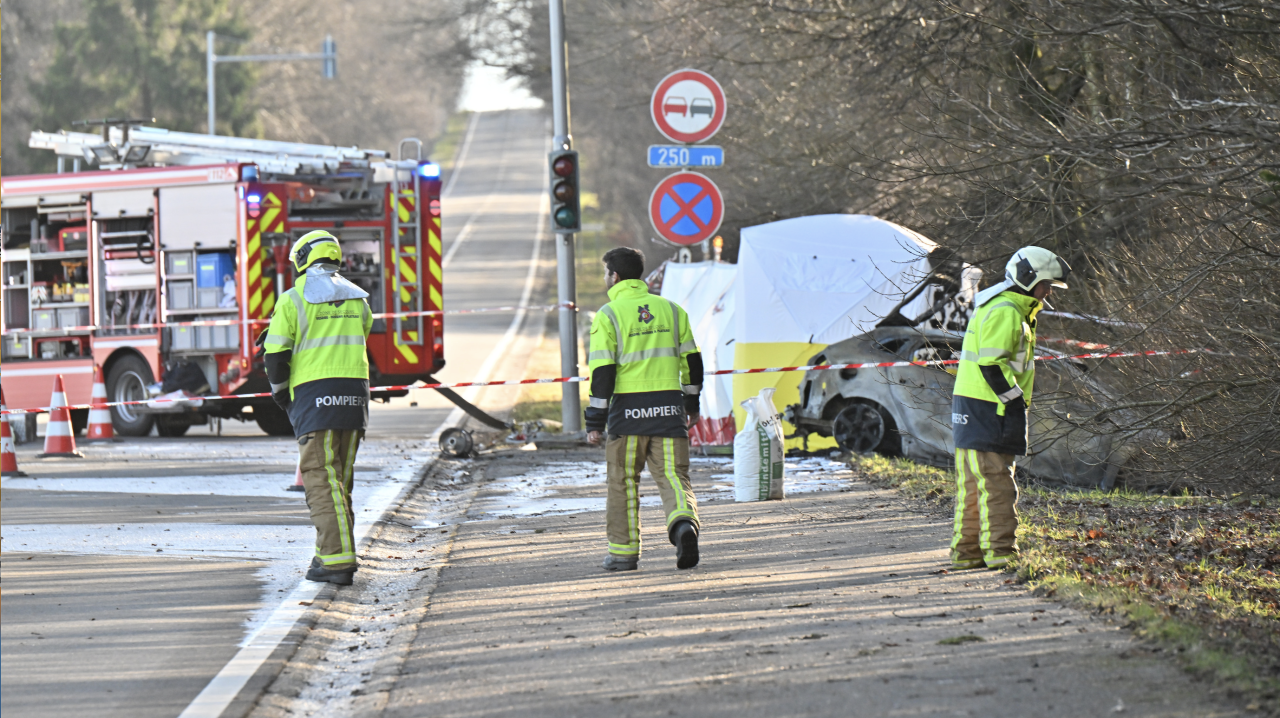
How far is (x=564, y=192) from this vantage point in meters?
15.1

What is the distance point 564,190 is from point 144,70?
38851 mm

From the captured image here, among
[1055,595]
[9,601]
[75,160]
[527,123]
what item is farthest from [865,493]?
[527,123]

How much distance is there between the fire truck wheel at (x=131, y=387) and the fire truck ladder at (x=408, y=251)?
9.13 feet

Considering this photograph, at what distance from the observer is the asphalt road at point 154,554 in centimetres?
610

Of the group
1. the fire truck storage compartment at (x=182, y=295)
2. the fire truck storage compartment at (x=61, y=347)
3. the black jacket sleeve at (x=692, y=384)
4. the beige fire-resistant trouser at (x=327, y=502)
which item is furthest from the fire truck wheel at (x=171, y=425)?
the black jacket sleeve at (x=692, y=384)

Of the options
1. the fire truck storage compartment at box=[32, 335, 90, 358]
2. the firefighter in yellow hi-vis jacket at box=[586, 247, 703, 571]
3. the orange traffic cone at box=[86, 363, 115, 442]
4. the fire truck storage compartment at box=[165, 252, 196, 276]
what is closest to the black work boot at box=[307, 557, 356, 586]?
the firefighter in yellow hi-vis jacket at box=[586, 247, 703, 571]

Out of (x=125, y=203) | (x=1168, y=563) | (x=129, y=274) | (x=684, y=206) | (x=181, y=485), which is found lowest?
(x=1168, y=563)

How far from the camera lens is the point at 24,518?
1059 centimetres

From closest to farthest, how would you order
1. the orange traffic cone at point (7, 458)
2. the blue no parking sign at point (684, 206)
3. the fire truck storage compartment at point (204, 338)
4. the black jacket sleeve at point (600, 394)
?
the black jacket sleeve at point (600, 394), the orange traffic cone at point (7, 458), the blue no parking sign at point (684, 206), the fire truck storage compartment at point (204, 338)

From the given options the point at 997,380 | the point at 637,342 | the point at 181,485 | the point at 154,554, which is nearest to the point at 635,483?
the point at 637,342

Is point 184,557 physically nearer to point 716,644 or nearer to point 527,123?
point 716,644

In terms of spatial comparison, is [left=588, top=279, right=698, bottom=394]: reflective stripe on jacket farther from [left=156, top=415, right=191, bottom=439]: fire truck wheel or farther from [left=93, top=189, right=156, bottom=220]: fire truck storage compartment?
[left=156, top=415, right=191, bottom=439]: fire truck wheel

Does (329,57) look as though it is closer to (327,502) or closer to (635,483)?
(327,502)

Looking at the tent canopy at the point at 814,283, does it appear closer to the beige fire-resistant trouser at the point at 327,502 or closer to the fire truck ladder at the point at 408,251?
the fire truck ladder at the point at 408,251
